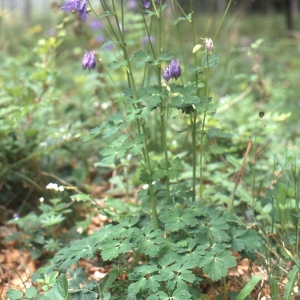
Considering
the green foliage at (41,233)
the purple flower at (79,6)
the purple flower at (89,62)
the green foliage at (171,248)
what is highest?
the purple flower at (79,6)

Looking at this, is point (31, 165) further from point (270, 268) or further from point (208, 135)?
point (270, 268)

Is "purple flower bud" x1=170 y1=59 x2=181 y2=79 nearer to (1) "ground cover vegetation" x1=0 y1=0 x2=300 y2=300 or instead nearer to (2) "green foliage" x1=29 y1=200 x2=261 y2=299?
(1) "ground cover vegetation" x1=0 y1=0 x2=300 y2=300

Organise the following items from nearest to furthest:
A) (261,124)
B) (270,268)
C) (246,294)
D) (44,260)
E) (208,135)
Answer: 1. (246,294)
2. (270,268)
3. (208,135)
4. (44,260)
5. (261,124)

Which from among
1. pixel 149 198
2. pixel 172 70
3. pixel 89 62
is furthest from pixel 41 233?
pixel 172 70

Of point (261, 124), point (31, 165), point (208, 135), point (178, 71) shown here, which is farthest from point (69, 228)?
point (261, 124)

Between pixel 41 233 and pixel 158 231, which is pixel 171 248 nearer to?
pixel 158 231

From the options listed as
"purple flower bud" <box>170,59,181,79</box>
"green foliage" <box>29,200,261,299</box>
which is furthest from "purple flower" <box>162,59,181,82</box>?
"green foliage" <box>29,200,261,299</box>

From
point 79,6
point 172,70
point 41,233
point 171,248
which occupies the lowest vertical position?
point 41,233

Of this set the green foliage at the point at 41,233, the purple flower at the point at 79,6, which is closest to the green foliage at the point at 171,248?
the green foliage at the point at 41,233

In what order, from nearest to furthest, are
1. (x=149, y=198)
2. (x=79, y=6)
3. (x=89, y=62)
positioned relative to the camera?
(x=79, y=6) → (x=89, y=62) → (x=149, y=198)

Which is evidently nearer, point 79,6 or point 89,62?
point 79,6

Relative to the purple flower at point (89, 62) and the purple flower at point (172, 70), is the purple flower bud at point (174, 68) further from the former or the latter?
the purple flower at point (89, 62)
